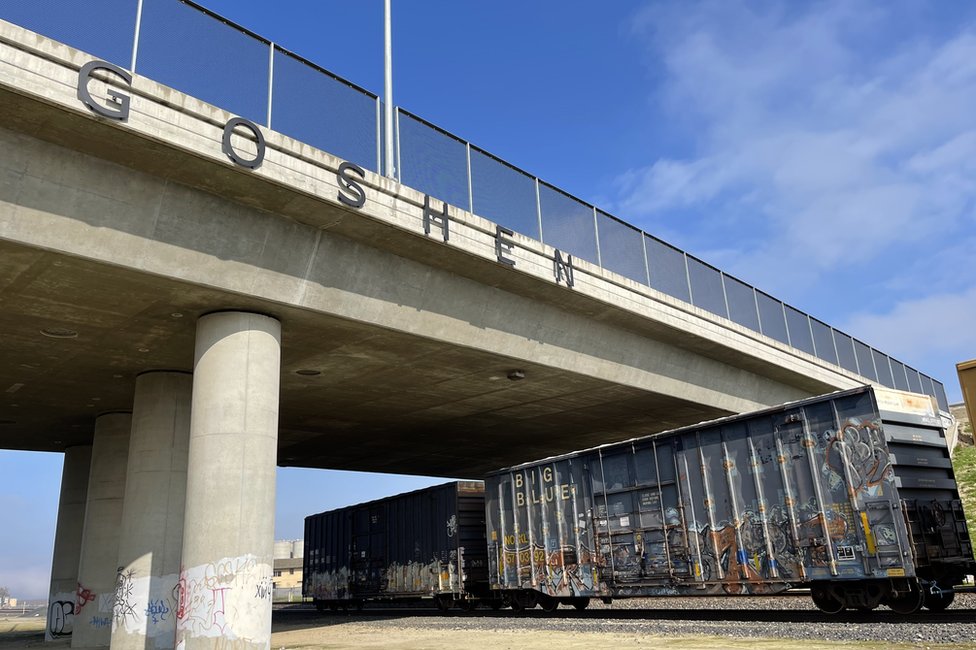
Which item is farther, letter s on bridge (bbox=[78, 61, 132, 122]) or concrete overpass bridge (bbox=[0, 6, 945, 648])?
concrete overpass bridge (bbox=[0, 6, 945, 648])

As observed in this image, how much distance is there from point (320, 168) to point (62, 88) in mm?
3994

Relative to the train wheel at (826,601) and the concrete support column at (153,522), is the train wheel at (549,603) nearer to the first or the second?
the train wheel at (826,601)

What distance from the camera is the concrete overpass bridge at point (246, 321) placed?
1107cm

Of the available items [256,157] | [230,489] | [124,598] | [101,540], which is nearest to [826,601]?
[230,489]

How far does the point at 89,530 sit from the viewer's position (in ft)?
68.4

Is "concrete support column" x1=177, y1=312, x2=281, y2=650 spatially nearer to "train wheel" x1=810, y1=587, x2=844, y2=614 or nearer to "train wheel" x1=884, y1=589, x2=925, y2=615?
"train wheel" x1=810, y1=587, x2=844, y2=614

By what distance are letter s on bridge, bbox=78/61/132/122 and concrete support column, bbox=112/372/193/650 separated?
328 inches

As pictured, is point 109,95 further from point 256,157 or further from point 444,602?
point 444,602

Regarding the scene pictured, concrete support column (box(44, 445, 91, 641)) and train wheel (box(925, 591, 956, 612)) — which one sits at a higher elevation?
concrete support column (box(44, 445, 91, 641))

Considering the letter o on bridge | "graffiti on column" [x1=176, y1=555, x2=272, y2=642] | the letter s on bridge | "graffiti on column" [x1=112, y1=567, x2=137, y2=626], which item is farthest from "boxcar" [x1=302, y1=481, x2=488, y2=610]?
the letter s on bridge

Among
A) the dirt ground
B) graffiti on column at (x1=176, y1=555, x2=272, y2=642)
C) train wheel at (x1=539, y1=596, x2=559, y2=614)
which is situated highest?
graffiti on column at (x1=176, y1=555, x2=272, y2=642)

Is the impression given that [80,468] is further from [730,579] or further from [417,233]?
[730,579]

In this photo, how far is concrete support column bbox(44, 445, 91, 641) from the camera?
25422 millimetres

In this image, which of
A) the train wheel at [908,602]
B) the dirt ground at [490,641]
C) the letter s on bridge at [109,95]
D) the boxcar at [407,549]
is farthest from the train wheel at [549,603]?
the letter s on bridge at [109,95]
